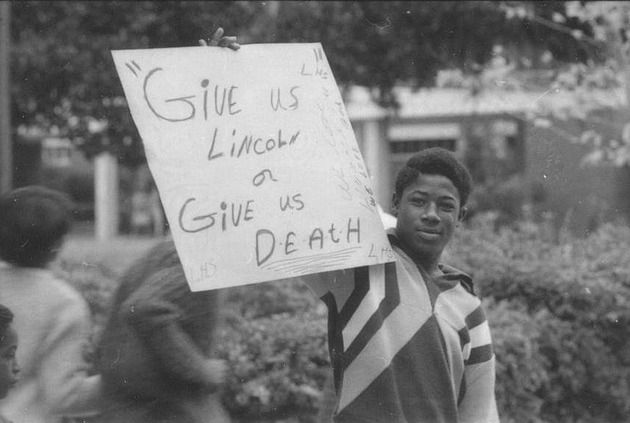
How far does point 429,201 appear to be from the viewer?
2.94 meters

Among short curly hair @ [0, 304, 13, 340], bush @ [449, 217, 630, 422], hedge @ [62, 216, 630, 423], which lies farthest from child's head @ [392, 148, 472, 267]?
bush @ [449, 217, 630, 422]

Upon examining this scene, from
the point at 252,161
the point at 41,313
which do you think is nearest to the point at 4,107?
the point at 41,313

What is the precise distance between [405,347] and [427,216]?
0.39 m

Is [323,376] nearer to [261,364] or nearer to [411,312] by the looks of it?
[261,364]

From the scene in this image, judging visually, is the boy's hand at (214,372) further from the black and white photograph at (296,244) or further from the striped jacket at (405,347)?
the striped jacket at (405,347)

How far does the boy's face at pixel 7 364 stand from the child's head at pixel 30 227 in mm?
327

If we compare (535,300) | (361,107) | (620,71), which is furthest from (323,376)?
(361,107)

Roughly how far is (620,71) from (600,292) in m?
3.24

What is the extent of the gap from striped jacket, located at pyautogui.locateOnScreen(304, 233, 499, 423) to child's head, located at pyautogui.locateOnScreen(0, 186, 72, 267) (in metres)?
0.80

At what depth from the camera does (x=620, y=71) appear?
27.8 feet

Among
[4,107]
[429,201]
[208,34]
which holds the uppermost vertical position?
[208,34]

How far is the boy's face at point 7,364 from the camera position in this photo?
107 inches

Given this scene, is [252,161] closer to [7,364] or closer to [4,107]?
[7,364]

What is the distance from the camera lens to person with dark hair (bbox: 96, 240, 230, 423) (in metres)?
2.59
